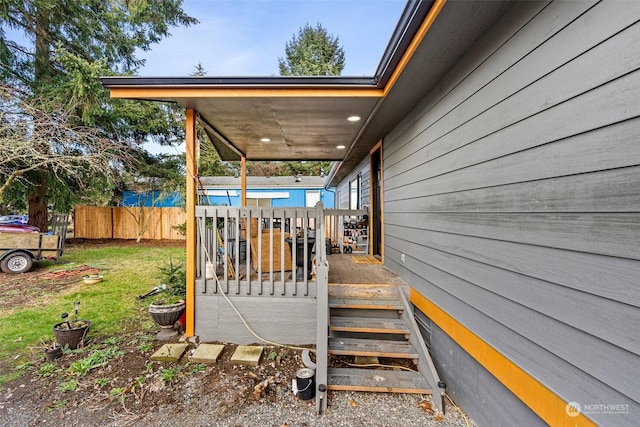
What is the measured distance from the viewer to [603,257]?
1225 mm

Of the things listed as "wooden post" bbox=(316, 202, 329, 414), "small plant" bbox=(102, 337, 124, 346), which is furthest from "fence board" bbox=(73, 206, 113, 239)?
"wooden post" bbox=(316, 202, 329, 414)

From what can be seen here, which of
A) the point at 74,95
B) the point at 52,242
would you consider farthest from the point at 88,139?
the point at 52,242

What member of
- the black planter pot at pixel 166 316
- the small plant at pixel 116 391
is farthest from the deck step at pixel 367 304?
the small plant at pixel 116 391

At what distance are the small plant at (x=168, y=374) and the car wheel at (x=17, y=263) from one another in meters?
6.48

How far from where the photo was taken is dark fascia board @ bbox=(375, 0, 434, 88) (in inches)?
74.2

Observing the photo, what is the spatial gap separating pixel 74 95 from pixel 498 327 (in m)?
10.7

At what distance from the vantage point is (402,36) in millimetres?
2180

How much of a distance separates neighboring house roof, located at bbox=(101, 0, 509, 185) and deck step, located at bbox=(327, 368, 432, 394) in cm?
275

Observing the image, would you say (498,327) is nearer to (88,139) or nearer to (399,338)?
(399,338)

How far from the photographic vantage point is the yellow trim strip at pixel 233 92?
3.06 m

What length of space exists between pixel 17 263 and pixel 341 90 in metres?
8.32

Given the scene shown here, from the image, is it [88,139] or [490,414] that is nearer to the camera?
[490,414]

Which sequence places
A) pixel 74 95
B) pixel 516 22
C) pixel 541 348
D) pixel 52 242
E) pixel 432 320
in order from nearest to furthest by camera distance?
1. pixel 541 348
2. pixel 516 22
3. pixel 432 320
4. pixel 52 242
5. pixel 74 95

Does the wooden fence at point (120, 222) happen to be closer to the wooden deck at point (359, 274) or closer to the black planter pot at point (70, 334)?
the black planter pot at point (70, 334)
